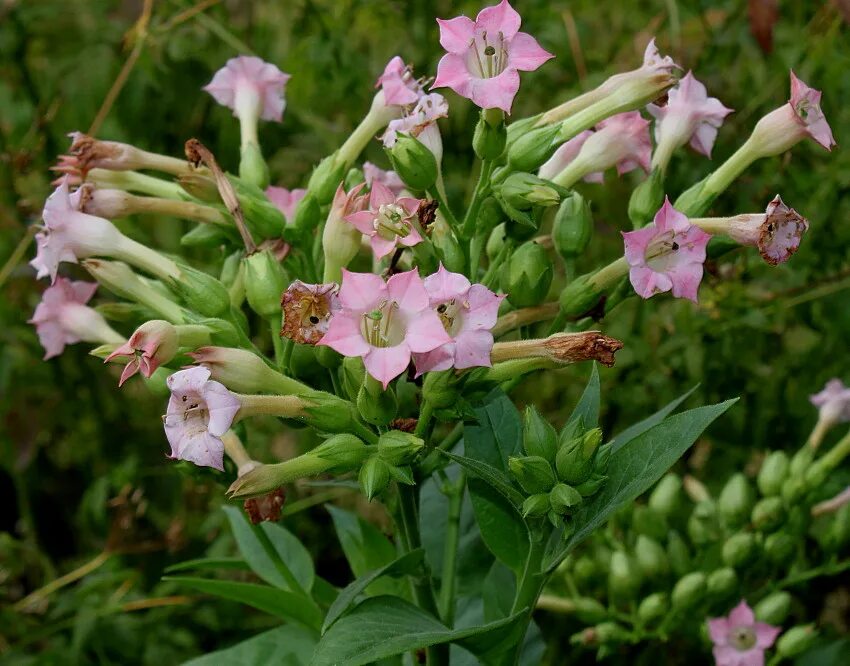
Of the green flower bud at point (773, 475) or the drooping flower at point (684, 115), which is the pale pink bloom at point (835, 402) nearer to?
the green flower bud at point (773, 475)

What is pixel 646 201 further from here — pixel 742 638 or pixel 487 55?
pixel 742 638

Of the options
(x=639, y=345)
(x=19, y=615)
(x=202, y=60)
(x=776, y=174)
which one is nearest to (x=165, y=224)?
(x=202, y=60)

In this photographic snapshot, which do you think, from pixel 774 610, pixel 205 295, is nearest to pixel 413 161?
pixel 205 295

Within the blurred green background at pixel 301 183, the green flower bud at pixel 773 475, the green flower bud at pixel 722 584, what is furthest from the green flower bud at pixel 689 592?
the blurred green background at pixel 301 183

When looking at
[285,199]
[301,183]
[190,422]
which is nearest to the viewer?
[190,422]

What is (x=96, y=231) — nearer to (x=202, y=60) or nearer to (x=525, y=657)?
(x=525, y=657)

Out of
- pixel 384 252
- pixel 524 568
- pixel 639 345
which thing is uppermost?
pixel 384 252
